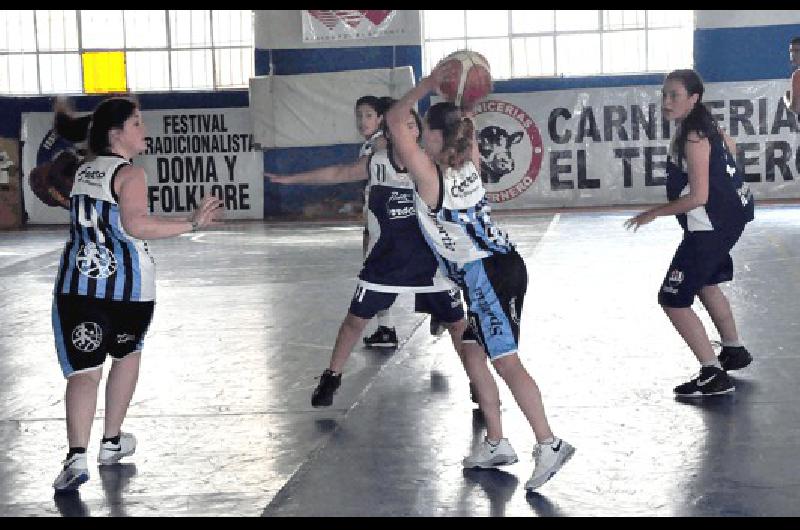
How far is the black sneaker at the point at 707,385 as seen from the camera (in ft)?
22.7

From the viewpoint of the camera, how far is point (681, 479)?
5.30 metres

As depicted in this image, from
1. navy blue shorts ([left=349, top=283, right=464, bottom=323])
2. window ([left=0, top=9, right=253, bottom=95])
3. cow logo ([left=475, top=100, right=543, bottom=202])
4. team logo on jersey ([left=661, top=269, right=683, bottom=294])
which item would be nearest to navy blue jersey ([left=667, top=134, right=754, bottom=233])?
team logo on jersey ([left=661, top=269, right=683, bottom=294])

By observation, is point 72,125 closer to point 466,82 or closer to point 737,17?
point 466,82

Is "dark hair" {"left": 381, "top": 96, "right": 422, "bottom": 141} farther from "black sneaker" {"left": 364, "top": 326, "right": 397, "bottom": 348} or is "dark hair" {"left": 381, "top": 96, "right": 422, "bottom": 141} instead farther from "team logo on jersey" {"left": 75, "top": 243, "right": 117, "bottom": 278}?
"black sneaker" {"left": 364, "top": 326, "right": 397, "bottom": 348}

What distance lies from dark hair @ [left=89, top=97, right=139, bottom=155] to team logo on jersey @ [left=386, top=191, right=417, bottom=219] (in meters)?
1.95

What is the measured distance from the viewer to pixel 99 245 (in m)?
5.58

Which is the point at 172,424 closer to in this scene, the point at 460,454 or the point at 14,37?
the point at 460,454

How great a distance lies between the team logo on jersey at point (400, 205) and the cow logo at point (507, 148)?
1583cm

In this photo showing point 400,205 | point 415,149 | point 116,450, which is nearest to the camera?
point 415,149

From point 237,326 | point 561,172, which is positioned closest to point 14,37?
point 561,172

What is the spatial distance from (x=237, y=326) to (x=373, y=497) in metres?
5.07

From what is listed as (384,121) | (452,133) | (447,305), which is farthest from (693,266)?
(452,133)

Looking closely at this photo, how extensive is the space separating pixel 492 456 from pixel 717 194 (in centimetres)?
228

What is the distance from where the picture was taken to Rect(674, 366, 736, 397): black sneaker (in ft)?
22.7
